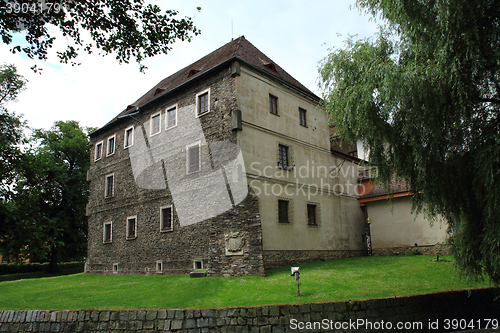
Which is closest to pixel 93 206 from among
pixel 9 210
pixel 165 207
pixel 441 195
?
pixel 165 207

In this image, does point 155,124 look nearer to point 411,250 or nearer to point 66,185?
point 66,185

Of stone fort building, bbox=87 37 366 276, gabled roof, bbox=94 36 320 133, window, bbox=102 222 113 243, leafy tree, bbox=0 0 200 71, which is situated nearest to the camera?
leafy tree, bbox=0 0 200 71

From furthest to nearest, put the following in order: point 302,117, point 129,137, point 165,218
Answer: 1. point 129,137
2. point 302,117
3. point 165,218

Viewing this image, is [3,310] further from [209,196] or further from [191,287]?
[209,196]

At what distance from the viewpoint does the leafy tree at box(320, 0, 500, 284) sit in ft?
27.3

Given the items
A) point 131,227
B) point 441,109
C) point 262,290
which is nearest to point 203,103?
point 131,227

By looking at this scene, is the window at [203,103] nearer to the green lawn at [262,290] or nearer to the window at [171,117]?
the window at [171,117]

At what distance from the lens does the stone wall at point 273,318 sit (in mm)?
9320

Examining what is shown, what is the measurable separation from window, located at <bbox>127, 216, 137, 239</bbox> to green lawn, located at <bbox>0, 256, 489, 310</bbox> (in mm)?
6637

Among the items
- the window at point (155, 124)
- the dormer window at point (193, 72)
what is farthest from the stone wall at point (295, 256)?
the dormer window at point (193, 72)

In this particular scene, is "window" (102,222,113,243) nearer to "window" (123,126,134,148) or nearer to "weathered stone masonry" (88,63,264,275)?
"weathered stone masonry" (88,63,264,275)

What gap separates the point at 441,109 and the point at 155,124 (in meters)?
16.1

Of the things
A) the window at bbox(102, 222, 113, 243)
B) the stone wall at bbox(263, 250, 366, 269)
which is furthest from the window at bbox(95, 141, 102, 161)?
the stone wall at bbox(263, 250, 366, 269)

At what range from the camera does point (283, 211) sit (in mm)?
17906
